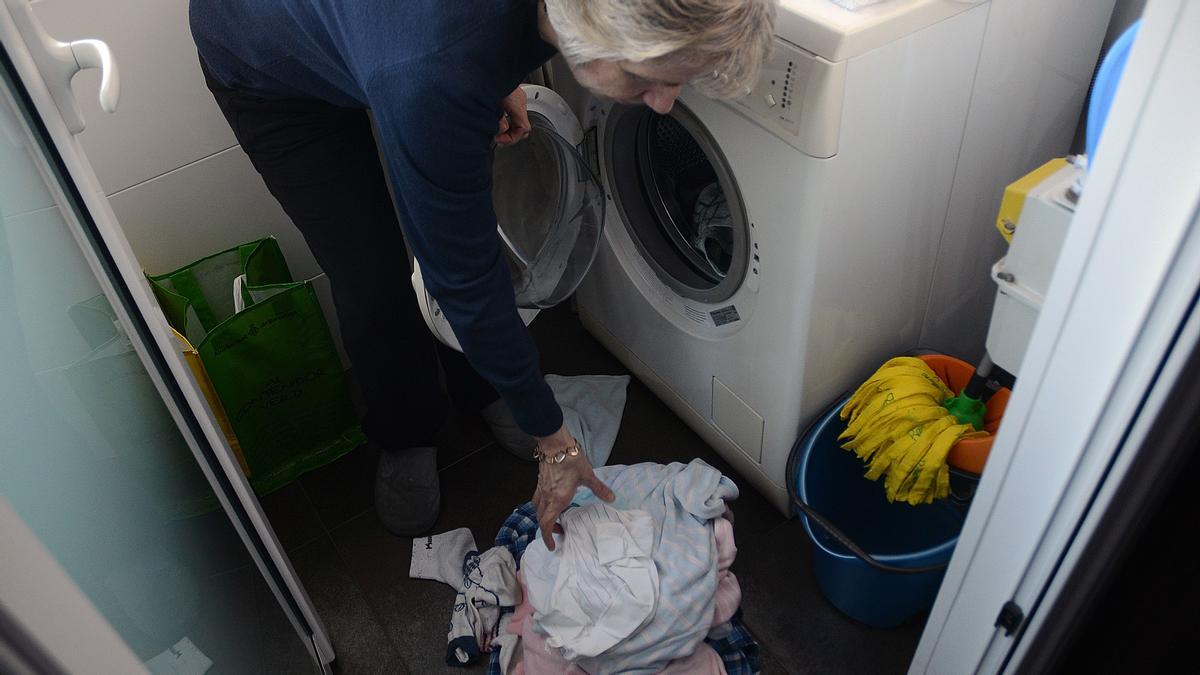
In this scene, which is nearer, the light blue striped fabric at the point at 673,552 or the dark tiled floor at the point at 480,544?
the light blue striped fabric at the point at 673,552

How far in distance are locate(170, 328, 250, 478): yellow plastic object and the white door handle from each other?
1.74 feet

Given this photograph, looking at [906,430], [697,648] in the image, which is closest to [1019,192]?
[906,430]

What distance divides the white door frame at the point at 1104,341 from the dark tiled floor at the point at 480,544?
528mm

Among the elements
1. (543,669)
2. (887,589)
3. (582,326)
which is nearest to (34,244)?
(543,669)

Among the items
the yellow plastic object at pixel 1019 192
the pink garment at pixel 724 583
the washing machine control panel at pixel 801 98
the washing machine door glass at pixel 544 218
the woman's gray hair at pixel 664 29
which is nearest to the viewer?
the woman's gray hair at pixel 664 29

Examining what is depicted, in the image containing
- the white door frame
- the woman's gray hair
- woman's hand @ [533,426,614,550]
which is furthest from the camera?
woman's hand @ [533,426,614,550]

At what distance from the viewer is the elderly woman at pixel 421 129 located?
847mm

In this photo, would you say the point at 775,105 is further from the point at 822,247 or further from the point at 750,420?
the point at 750,420

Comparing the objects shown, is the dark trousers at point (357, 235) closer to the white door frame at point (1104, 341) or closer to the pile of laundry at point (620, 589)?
the pile of laundry at point (620, 589)

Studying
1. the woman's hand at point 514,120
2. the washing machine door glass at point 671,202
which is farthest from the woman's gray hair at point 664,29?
the washing machine door glass at point 671,202

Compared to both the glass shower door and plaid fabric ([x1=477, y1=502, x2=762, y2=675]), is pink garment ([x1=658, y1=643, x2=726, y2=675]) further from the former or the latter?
the glass shower door

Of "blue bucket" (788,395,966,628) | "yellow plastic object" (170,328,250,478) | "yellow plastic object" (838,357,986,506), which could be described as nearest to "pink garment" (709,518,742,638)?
"blue bucket" (788,395,966,628)

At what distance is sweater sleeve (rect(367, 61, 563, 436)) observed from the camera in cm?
86

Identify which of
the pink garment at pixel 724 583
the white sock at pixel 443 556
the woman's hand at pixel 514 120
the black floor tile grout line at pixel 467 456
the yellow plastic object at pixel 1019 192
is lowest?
the white sock at pixel 443 556
